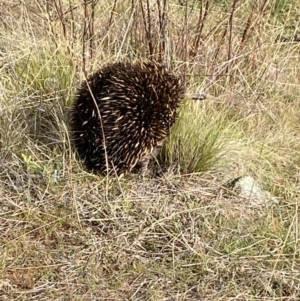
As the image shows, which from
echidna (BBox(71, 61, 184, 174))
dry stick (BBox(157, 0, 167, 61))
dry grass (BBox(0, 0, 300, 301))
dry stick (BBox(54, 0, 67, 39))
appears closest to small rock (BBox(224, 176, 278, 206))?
dry grass (BBox(0, 0, 300, 301))

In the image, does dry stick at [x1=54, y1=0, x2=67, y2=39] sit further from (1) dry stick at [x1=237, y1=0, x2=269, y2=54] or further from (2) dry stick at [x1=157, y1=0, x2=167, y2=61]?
(1) dry stick at [x1=237, y1=0, x2=269, y2=54]

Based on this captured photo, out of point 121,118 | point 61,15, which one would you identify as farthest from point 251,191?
point 61,15

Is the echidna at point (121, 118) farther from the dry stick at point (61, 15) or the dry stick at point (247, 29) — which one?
the dry stick at point (247, 29)

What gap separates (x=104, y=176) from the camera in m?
3.45

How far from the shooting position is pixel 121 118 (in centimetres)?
338

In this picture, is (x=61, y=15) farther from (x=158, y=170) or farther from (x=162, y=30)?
(x=158, y=170)

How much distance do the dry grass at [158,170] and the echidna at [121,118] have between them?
0.34 feet

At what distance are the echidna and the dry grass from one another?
0.10m

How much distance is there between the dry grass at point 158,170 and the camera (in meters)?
2.86

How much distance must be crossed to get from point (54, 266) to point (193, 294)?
57cm

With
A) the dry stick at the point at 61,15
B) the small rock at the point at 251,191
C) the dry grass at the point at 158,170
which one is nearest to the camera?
the dry grass at the point at 158,170

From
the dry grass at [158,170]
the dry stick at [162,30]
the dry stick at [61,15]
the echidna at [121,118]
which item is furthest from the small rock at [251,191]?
the dry stick at [61,15]

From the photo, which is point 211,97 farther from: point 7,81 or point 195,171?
point 7,81

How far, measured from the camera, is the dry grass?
2855mm
